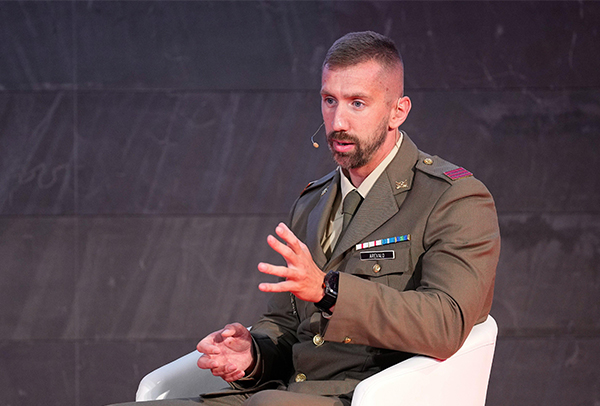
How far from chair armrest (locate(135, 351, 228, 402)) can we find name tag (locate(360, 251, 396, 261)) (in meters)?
0.63

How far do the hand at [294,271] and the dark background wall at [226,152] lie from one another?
1.84 meters

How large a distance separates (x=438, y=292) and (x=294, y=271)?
355 millimetres

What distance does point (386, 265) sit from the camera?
1639 mm

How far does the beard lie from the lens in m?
1.74

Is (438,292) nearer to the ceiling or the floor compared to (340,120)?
nearer to the floor

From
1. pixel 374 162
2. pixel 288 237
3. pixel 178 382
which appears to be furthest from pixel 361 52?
pixel 178 382

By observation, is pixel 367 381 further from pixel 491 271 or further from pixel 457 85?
pixel 457 85

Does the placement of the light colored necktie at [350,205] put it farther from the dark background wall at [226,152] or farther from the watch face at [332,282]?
the dark background wall at [226,152]

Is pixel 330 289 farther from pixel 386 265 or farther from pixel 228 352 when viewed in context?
pixel 228 352

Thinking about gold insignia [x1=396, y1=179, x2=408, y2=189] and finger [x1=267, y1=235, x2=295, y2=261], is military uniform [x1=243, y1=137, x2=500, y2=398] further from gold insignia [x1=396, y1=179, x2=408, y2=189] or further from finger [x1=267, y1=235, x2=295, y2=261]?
finger [x1=267, y1=235, x2=295, y2=261]

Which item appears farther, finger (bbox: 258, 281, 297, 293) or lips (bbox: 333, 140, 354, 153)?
lips (bbox: 333, 140, 354, 153)

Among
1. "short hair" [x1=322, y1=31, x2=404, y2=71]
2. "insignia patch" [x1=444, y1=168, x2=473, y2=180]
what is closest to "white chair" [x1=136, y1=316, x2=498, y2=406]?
"insignia patch" [x1=444, y1=168, x2=473, y2=180]

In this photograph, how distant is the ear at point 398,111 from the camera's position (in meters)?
1.79

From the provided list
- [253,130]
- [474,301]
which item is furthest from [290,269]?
[253,130]
